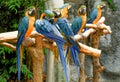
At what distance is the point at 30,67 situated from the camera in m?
3.70

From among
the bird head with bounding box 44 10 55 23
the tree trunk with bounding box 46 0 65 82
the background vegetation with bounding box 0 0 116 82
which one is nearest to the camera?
the bird head with bounding box 44 10 55 23

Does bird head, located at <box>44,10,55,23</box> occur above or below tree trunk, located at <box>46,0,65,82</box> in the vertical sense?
above

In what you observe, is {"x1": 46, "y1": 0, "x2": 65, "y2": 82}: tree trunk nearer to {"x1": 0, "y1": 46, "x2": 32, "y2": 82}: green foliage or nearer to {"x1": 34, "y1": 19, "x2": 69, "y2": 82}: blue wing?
{"x1": 0, "y1": 46, "x2": 32, "y2": 82}: green foliage

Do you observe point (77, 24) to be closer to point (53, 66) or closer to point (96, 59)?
point (96, 59)

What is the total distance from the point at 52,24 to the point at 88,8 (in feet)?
7.85

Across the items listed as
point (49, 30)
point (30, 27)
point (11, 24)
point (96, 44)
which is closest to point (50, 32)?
point (49, 30)

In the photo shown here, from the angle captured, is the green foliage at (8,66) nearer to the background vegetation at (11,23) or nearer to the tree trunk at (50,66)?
the background vegetation at (11,23)

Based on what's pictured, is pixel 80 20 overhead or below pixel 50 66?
overhead

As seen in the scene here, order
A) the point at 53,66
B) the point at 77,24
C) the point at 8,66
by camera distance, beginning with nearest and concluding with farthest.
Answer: the point at 77,24 < the point at 53,66 < the point at 8,66

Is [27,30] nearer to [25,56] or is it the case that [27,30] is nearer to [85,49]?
[85,49]

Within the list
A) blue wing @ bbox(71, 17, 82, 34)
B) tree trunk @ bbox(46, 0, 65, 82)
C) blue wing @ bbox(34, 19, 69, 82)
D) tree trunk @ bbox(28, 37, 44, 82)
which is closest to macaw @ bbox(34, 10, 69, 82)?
blue wing @ bbox(34, 19, 69, 82)

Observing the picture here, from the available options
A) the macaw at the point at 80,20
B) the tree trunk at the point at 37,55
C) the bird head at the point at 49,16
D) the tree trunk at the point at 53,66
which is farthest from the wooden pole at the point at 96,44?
the bird head at the point at 49,16

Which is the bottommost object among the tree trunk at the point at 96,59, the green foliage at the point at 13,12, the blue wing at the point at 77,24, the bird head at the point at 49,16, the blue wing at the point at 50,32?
the tree trunk at the point at 96,59

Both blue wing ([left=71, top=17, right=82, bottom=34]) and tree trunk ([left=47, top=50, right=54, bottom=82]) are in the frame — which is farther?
tree trunk ([left=47, top=50, right=54, bottom=82])
